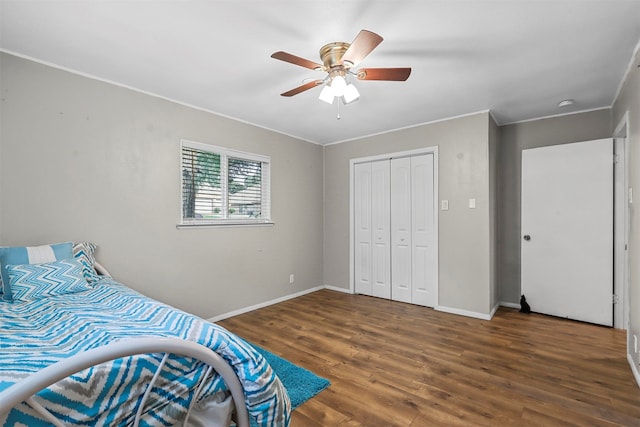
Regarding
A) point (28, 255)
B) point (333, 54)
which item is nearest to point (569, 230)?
point (333, 54)

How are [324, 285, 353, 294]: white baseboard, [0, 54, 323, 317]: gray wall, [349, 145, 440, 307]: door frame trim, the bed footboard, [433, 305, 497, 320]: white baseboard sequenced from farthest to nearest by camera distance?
[324, 285, 353, 294]: white baseboard, [349, 145, 440, 307]: door frame trim, [433, 305, 497, 320]: white baseboard, [0, 54, 323, 317]: gray wall, the bed footboard

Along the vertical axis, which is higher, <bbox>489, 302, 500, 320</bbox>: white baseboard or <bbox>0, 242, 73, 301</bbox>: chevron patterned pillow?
<bbox>0, 242, 73, 301</bbox>: chevron patterned pillow

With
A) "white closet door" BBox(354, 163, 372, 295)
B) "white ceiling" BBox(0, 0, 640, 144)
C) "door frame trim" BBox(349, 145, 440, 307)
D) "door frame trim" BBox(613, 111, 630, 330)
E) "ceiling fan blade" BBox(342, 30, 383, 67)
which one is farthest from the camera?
"white closet door" BBox(354, 163, 372, 295)

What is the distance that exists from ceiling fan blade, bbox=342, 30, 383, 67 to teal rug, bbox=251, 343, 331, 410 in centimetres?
215

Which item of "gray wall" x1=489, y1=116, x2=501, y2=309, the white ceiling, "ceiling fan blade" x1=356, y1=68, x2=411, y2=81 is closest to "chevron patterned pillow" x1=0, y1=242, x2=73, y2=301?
the white ceiling

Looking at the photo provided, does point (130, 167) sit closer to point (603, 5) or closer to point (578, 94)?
point (603, 5)

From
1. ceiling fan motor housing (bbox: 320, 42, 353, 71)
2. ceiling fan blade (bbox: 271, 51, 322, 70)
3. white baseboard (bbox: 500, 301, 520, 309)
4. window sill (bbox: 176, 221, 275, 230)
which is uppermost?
ceiling fan motor housing (bbox: 320, 42, 353, 71)

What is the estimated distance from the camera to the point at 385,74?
202 cm

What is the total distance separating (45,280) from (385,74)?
2585 mm

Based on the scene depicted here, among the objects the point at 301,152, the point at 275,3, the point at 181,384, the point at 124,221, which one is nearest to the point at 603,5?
the point at 275,3

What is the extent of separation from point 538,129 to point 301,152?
306cm

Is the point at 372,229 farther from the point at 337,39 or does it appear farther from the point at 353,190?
the point at 337,39

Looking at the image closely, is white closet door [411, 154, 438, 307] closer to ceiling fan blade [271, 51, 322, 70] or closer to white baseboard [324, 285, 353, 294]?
white baseboard [324, 285, 353, 294]

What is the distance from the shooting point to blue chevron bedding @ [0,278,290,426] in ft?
2.94
